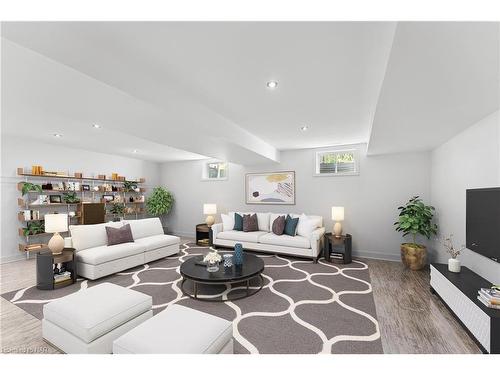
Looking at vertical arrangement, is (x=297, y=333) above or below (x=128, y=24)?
below

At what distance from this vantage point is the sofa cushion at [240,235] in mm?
5004

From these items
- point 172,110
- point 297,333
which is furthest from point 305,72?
point 297,333

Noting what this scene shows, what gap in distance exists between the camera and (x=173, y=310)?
1813 mm

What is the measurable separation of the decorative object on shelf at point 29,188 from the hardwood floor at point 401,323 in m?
1.80

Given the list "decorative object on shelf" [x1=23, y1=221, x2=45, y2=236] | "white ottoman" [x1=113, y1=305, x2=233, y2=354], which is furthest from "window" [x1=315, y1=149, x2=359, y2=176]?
"decorative object on shelf" [x1=23, y1=221, x2=45, y2=236]

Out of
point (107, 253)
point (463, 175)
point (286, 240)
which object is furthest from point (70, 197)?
point (463, 175)

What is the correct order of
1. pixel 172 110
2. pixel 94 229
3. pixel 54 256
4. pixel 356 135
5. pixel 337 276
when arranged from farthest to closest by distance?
pixel 356 135 < pixel 94 229 < pixel 337 276 < pixel 54 256 < pixel 172 110

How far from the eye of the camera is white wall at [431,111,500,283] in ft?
7.70

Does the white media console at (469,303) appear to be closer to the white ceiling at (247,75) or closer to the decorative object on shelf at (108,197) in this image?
the white ceiling at (247,75)

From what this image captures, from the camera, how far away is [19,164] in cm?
466

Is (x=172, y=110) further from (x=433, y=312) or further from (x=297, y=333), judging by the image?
(x=433, y=312)
